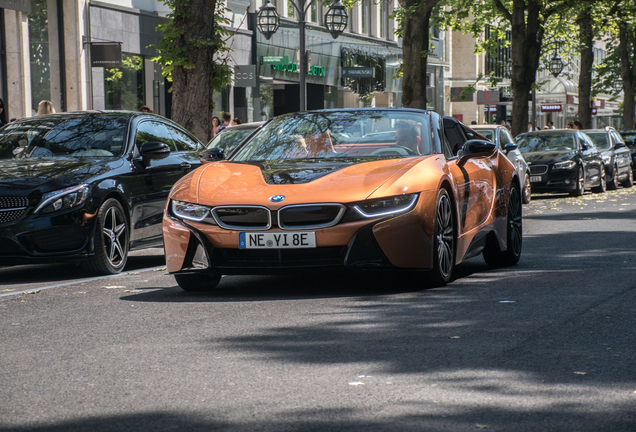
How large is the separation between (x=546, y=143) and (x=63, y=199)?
17.7m

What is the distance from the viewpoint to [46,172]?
9.00 meters

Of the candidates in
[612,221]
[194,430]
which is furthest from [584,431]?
[612,221]

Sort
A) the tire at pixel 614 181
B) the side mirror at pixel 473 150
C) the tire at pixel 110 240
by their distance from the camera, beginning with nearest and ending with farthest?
the side mirror at pixel 473 150, the tire at pixel 110 240, the tire at pixel 614 181

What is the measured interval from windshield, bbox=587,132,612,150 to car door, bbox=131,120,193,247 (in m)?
19.6

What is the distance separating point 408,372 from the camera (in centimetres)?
485

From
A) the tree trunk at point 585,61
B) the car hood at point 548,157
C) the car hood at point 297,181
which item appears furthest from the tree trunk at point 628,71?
the car hood at point 297,181

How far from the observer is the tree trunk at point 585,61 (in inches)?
1524

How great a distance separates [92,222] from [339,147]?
226 cm

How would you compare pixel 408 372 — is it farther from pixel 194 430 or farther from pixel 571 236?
pixel 571 236

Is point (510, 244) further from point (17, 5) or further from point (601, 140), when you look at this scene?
point (601, 140)

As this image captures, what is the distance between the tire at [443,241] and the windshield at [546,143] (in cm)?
1706

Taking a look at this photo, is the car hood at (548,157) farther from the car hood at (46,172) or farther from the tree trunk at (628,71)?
the tree trunk at (628,71)

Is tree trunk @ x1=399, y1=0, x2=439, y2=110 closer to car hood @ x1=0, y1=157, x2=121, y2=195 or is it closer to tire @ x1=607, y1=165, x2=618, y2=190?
tire @ x1=607, y1=165, x2=618, y2=190

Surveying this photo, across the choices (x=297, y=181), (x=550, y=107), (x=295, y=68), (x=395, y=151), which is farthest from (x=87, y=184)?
(x=550, y=107)
